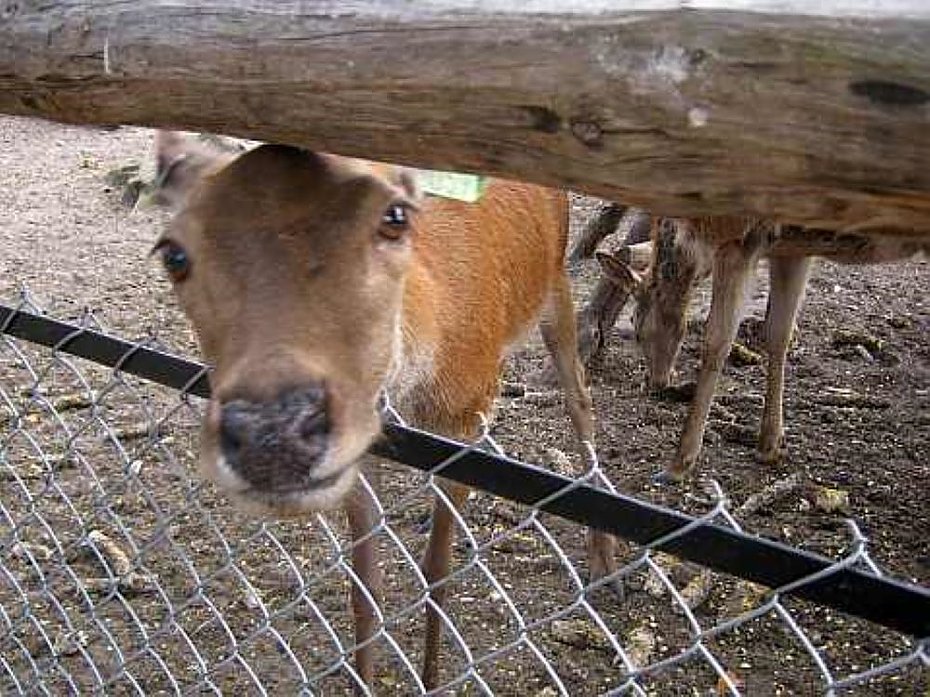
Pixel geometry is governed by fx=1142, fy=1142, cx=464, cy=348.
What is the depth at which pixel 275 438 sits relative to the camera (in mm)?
1807

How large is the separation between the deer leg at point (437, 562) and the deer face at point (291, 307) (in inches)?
56.8

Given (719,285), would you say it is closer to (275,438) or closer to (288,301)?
(288,301)

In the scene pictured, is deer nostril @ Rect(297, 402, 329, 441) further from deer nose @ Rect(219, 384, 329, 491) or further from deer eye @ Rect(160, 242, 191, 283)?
deer eye @ Rect(160, 242, 191, 283)

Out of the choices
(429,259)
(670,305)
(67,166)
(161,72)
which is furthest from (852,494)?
(67,166)

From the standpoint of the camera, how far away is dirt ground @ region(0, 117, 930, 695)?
12.3 ft

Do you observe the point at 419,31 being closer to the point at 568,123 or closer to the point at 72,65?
the point at 568,123

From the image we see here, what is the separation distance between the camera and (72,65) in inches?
81.7

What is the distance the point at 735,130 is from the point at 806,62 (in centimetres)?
10

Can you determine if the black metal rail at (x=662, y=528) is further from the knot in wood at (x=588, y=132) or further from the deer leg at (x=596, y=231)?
the deer leg at (x=596, y=231)

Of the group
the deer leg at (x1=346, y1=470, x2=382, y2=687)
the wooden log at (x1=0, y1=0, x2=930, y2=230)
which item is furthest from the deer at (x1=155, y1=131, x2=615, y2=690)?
the deer leg at (x1=346, y1=470, x2=382, y2=687)

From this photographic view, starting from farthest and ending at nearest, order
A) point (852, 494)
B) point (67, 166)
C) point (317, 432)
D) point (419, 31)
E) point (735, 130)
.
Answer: point (67, 166), point (852, 494), point (317, 432), point (419, 31), point (735, 130)

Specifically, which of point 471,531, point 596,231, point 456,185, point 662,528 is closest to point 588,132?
point 662,528

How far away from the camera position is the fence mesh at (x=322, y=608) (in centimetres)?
375

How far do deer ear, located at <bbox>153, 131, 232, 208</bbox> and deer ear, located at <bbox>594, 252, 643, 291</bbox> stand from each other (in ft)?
12.5
